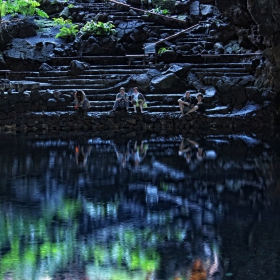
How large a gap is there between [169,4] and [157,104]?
12839 millimetres

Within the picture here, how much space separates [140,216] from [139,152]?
666cm

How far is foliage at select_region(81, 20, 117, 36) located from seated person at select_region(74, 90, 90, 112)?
8418 millimetres

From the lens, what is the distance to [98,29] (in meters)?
29.4

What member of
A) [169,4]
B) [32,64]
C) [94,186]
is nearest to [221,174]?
[94,186]

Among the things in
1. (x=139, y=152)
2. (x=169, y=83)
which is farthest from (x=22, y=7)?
(x=139, y=152)

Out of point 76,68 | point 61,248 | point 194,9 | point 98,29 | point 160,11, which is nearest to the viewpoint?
point 61,248

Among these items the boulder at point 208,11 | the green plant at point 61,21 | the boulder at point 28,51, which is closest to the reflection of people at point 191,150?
the boulder at point 28,51

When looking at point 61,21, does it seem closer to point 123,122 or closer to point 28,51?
point 28,51

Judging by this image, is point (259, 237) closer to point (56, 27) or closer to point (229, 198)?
point (229, 198)

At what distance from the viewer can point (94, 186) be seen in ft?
29.9

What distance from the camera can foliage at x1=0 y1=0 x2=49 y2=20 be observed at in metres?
31.0

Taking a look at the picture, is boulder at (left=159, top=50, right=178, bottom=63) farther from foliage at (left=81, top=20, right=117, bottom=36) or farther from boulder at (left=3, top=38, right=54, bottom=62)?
boulder at (left=3, top=38, right=54, bottom=62)

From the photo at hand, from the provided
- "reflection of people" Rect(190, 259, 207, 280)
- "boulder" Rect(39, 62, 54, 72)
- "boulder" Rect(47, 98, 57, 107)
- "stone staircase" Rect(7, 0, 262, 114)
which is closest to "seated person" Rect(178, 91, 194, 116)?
"stone staircase" Rect(7, 0, 262, 114)

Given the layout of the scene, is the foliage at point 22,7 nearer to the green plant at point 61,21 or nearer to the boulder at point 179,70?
the green plant at point 61,21
